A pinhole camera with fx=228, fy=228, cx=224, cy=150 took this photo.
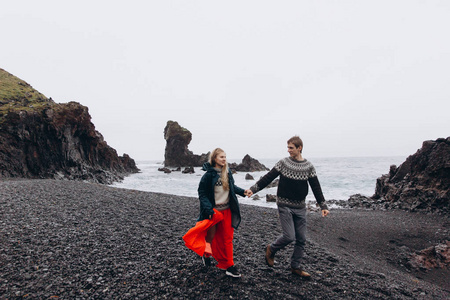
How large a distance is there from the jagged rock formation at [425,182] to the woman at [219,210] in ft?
56.1

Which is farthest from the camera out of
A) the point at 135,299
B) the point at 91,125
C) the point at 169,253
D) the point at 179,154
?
the point at 179,154

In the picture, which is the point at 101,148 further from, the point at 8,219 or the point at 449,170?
the point at 449,170

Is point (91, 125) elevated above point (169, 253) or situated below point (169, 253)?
above

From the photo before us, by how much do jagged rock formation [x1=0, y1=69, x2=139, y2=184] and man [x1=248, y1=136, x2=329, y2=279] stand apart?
30.5 metres

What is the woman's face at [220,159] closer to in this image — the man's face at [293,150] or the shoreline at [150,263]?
the man's face at [293,150]

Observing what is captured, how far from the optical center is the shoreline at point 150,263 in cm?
445

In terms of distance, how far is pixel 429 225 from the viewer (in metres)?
12.7

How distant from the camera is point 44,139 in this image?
2989 centimetres

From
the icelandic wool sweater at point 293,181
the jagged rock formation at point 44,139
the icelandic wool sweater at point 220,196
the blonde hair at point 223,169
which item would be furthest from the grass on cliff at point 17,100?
the icelandic wool sweater at point 293,181

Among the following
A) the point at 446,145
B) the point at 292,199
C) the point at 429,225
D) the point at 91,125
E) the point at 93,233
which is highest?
the point at 91,125

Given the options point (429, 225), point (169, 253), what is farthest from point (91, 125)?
point (429, 225)

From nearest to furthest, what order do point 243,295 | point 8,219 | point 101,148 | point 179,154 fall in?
point 243,295
point 8,219
point 101,148
point 179,154

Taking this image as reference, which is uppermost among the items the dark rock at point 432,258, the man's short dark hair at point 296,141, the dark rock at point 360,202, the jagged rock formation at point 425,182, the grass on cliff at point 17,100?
the grass on cliff at point 17,100

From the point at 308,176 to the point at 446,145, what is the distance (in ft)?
57.9
